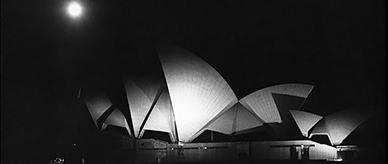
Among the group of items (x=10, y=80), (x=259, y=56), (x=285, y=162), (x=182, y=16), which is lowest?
(x=285, y=162)

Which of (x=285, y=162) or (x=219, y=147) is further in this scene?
(x=219, y=147)

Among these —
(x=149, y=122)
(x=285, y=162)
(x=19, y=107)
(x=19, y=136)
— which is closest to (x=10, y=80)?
(x=19, y=107)

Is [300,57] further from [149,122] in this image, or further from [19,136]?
[19,136]

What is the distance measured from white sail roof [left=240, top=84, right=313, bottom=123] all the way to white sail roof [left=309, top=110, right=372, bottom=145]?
2.93m

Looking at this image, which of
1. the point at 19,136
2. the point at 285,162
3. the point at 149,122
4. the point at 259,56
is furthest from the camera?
the point at 149,122

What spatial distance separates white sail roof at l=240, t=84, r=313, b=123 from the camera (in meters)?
29.8

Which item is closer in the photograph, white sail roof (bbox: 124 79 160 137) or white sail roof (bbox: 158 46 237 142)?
white sail roof (bbox: 158 46 237 142)

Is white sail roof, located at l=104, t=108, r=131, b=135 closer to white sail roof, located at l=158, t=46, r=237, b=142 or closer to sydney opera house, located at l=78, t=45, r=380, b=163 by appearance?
sydney opera house, located at l=78, t=45, r=380, b=163

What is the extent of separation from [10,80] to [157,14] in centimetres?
973

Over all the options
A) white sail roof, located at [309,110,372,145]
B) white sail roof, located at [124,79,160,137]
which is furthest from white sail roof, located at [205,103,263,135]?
white sail roof, located at [124,79,160,137]

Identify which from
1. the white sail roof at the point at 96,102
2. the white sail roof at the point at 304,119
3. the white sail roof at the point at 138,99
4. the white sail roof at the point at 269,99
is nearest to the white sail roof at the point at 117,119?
the white sail roof at the point at 96,102

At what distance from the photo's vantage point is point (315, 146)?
1247 inches

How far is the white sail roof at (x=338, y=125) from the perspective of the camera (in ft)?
103

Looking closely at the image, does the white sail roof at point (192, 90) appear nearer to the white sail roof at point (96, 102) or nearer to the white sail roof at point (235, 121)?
the white sail roof at point (235, 121)
